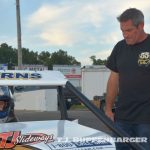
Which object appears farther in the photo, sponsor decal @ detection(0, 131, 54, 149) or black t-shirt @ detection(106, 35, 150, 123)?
black t-shirt @ detection(106, 35, 150, 123)

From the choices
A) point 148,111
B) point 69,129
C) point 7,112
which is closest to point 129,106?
point 148,111

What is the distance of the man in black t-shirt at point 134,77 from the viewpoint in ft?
15.0

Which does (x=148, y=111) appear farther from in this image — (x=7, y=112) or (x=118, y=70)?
(x=7, y=112)

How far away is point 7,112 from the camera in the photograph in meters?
4.86

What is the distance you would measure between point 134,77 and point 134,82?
4cm

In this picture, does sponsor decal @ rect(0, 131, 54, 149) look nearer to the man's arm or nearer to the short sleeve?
the man's arm

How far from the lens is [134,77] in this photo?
466 cm

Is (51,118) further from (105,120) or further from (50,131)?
(105,120)

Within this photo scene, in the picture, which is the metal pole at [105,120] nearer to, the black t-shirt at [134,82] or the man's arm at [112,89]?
the black t-shirt at [134,82]

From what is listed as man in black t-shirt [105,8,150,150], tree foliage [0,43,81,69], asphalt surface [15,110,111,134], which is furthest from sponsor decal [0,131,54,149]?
tree foliage [0,43,81,69]

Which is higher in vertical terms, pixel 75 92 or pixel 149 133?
pixel 75 92

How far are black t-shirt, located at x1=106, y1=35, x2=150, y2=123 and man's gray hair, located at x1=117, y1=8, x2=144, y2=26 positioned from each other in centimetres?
22

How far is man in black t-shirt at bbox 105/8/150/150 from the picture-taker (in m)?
4.57

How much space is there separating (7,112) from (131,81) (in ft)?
3.86
